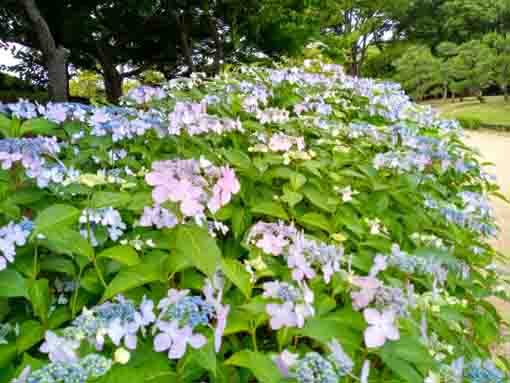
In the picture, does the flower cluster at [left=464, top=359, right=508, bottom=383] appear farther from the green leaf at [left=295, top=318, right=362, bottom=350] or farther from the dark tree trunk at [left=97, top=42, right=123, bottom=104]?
the dark tree trunk at [left=97, top=42, right=123, bottom=104]

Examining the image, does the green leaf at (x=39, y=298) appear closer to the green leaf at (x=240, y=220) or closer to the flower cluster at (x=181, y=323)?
the flower cluster at (x=181, y=323)

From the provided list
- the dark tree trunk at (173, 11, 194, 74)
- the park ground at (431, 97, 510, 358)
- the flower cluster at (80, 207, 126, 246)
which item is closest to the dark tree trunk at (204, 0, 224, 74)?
the dark tree trunk at (173, 11, 194, 74)

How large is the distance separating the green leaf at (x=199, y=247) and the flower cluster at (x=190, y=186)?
3 cm

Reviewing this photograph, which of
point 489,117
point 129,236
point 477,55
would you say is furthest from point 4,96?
point 477,55

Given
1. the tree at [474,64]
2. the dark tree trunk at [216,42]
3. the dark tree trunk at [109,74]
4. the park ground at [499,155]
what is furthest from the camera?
the tree at [474,64]

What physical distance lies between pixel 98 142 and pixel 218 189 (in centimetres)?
91

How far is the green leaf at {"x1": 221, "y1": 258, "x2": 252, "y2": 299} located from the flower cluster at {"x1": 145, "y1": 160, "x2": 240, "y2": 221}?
7.0 inches

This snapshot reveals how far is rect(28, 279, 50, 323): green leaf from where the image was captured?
0.79 meters

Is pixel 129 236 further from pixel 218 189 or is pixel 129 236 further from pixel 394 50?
pixel 394 50

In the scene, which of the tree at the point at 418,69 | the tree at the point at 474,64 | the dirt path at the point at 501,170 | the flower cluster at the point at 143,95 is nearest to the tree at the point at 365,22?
the tree at the point at 418,69

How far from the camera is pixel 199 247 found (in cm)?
70

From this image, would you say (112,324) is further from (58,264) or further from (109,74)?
(109,74)

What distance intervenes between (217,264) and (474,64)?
26.3m

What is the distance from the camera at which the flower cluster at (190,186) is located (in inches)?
27.4
